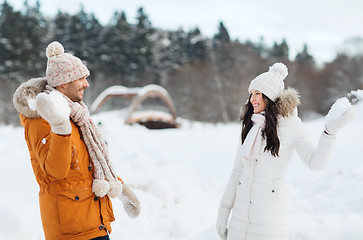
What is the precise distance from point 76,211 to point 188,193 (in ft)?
13.5

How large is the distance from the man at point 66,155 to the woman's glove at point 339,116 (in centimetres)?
145

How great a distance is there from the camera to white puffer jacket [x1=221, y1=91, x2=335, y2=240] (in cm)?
250

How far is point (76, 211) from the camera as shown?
6.91 ft

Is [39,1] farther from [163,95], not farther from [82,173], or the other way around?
[82,173]

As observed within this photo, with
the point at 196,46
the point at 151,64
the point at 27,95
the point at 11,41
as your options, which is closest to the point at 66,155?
the point at 27,95

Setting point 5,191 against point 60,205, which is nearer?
point 60,205

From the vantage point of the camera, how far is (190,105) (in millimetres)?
29250

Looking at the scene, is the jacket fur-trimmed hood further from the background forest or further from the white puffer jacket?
the background forest

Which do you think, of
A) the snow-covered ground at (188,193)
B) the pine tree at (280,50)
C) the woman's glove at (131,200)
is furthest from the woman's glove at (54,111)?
the pine tree at (280,50)

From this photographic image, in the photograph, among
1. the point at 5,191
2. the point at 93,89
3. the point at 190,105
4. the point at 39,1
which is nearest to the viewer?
the point at 5,191

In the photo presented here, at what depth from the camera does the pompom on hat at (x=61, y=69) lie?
87.8 inches

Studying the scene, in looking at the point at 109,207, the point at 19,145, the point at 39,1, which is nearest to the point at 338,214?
the point at 109,207

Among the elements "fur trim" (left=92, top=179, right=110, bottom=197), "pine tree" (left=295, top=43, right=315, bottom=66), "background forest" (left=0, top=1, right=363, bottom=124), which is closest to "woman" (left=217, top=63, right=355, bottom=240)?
"fur trim" (left=92, top=179, right=110, bottom=197)

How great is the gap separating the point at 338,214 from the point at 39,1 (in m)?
37.0
